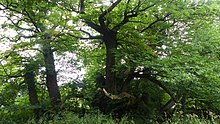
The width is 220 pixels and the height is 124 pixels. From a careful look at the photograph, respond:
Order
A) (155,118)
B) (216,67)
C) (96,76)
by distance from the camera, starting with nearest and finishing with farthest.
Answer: (216,67) → (155,118) → (96,76)

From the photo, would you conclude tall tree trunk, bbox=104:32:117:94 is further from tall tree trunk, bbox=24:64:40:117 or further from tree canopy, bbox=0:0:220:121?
tall tree trunk, bbox=24:64:40:117

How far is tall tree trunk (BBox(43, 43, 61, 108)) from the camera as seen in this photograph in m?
8.49

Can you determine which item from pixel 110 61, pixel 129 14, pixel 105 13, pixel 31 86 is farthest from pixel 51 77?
pixel 129 14

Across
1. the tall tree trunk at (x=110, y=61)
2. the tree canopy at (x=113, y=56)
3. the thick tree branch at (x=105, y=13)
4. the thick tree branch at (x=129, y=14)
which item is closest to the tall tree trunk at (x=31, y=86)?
the tree canopy at (x=113, y=56)

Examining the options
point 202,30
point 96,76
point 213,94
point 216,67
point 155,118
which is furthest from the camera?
point 96,76

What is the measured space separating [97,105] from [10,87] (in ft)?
9.93

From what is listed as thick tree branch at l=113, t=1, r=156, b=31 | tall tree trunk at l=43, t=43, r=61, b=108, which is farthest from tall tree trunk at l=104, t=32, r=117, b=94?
tall tree trunk at l=43, t=43, r=61, b=108

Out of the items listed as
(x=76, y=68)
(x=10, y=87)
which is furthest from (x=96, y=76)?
(x=10, y=87)

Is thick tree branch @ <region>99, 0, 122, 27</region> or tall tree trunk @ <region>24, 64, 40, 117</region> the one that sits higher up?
thick tree branch @ <region>99, 0, 122, 27</region>

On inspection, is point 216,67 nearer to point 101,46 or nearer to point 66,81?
point 101,46

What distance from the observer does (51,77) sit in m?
9.00

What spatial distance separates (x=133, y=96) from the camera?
26.7 ft

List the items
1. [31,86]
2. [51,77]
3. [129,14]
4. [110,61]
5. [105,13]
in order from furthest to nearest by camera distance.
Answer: [51,77] → [31,86] → [110,61] → [129,14] → [105,13]

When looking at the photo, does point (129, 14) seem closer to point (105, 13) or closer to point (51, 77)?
point (105, 13)
